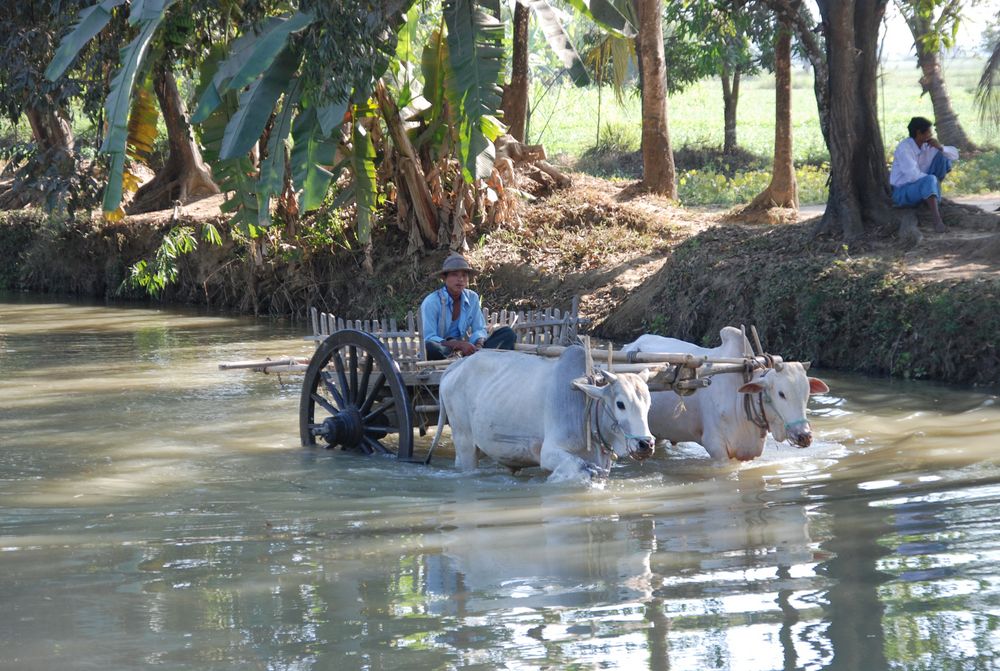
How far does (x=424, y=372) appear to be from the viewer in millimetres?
8344

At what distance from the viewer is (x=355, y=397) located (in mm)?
8797

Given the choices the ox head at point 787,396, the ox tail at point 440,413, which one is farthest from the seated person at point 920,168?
the ox tail at point 440,413

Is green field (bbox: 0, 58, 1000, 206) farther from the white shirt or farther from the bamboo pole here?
the bamboo pole

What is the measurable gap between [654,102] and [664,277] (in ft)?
15.7

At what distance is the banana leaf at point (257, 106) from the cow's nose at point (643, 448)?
5123mm

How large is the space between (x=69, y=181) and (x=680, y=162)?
58.5 feet

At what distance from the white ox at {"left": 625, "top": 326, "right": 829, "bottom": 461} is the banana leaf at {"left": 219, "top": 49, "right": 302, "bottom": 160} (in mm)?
4136

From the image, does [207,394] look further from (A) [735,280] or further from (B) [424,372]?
(A) [735,280]

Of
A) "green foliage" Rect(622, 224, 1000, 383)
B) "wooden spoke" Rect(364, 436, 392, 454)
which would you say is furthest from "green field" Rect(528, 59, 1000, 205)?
"wooden spoke" Rect(364, 436, 392, 454)

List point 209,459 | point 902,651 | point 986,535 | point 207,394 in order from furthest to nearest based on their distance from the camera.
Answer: point 207,394 < point 209,459 < point 986,535 < point 902,651

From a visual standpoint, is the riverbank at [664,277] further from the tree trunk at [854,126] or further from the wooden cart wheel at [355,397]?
the wooden cart wheel at [355,397]

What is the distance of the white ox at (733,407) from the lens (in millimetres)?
7316

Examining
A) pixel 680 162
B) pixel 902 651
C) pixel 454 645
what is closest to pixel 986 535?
pixel 902 651

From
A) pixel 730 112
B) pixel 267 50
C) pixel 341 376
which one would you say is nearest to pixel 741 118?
pixel 730 112
